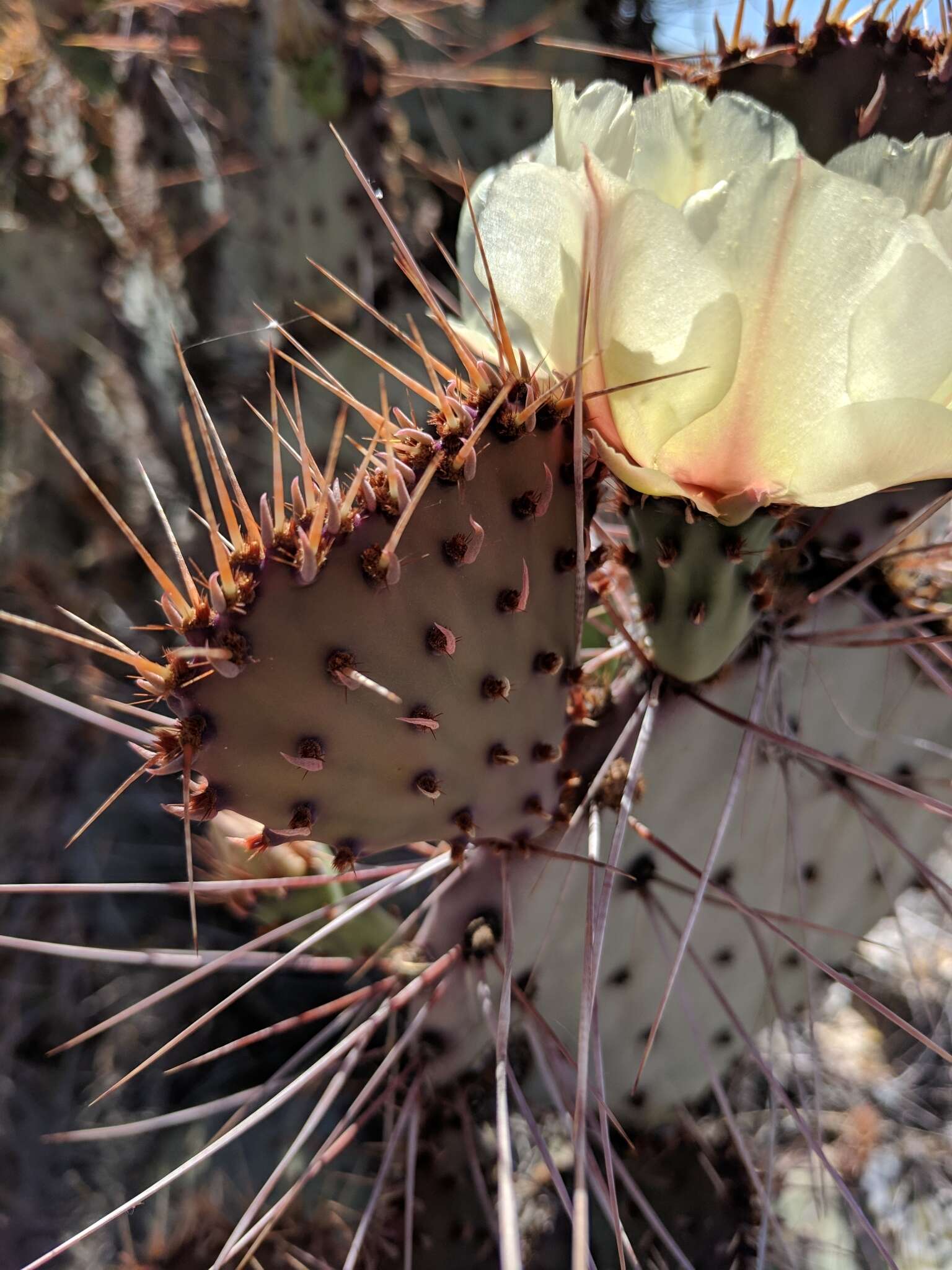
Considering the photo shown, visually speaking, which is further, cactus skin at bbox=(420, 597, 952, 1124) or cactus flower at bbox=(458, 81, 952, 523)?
cactus skin at bbox=(420, 597, 952, 1124)

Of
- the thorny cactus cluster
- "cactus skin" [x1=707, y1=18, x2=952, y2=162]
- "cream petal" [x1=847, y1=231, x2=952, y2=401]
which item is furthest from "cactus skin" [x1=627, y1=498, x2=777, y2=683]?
"cactus skin" [x1=707, y1=18, x2=952, y2=162]

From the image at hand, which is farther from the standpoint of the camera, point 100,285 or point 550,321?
point 100,285

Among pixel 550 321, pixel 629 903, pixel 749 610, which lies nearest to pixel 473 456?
pixel 550 321

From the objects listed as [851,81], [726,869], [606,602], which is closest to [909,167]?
[851,81]

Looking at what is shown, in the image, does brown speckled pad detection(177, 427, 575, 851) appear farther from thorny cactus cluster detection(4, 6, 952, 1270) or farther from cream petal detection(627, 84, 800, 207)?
cream petal detection(627, 84, 800, 207)

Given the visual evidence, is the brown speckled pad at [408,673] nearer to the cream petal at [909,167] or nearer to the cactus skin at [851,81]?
the cream petal at [909,167]

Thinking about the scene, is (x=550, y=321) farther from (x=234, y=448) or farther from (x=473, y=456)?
(x=234, y=448)

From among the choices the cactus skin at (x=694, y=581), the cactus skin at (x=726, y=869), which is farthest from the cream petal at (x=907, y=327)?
the cactus skin at (x=726, y=869)
